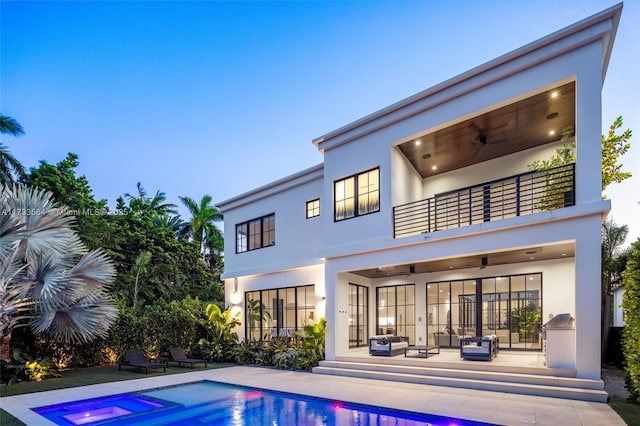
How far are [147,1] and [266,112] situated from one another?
3716 centimetres

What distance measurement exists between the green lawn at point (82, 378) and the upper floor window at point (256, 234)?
195 inches

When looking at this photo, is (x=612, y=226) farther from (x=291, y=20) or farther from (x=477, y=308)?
(x=291, y=20)

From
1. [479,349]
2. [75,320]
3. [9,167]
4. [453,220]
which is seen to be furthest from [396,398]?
[9,167]

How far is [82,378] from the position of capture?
1132cm

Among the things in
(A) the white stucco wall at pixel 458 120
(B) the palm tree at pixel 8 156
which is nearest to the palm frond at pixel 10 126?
(B) the palm tree at pixel 8 156

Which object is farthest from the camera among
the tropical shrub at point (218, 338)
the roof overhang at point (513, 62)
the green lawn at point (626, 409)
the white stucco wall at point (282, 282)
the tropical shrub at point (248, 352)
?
the tropical shrub at point (218, 338)

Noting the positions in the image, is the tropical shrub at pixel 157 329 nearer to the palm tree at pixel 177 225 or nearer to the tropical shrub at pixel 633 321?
the tropical shrub at pixel 633 321

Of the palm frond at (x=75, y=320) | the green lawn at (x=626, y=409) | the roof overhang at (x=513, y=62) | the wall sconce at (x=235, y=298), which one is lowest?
the green lawn at (x=626, y=409)

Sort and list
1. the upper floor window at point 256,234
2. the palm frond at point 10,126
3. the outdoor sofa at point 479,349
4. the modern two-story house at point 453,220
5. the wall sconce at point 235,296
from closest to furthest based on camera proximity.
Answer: the modern two-story house at point 453,220 < the outdoor sofa at point 479,349 < the palm frond at point 10,126 < the upper floor window at point 256,234 < the wall sconce at point 235,296

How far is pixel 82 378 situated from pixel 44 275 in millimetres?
3378

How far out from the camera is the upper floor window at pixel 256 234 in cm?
1605

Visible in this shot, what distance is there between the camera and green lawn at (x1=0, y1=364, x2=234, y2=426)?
9703 mm

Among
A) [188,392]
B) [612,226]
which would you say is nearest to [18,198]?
[188,392]

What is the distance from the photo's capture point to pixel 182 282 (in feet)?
78.3
